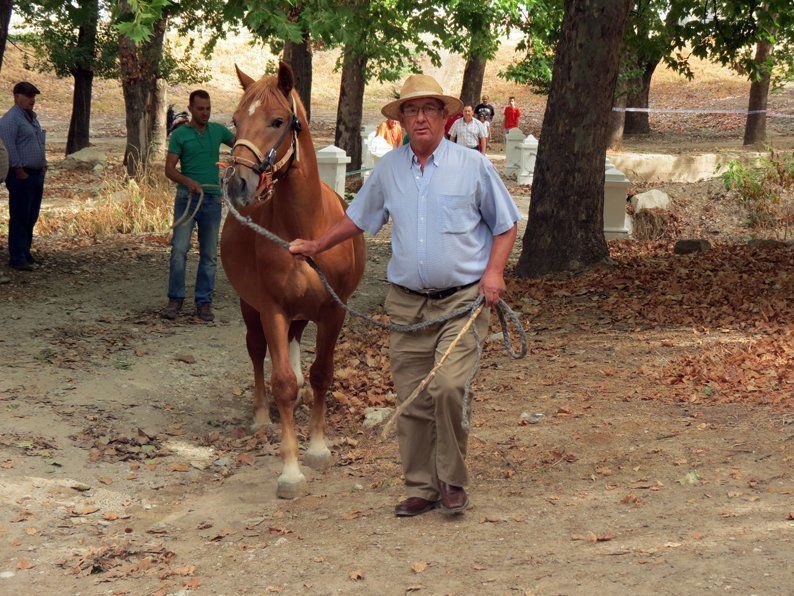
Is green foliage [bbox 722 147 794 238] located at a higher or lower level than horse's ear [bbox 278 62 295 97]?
lower

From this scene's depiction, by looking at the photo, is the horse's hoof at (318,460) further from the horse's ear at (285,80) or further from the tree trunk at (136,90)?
the tree trunk at (136,90)

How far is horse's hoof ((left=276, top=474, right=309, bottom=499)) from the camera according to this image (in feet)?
20.8

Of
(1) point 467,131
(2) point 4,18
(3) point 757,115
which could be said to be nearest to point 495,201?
(2) point 4,18

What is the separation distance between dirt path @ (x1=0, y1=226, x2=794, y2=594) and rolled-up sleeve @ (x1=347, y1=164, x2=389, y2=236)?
5.32 ft

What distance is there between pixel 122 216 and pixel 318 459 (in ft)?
31.3

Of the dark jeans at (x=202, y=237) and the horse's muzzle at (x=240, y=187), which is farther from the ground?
the horse's muzzle at (x=240, y=187)

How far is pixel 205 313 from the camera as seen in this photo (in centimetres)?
1048

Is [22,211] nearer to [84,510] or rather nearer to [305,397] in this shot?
[305,397]

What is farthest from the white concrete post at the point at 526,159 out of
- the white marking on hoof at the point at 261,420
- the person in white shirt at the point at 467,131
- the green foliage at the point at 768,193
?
the white marking on hoof at the point at 261,420

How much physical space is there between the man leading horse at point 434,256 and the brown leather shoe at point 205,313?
498 centimetres

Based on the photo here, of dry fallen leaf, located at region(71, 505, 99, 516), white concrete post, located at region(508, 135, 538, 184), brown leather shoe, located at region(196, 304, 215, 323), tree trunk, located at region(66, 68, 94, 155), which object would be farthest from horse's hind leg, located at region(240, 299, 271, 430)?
tree trunk, located at region(66, 68, 94, 155)

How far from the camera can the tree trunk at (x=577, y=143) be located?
11.5 m

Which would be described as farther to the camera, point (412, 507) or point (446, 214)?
point (412, 507)

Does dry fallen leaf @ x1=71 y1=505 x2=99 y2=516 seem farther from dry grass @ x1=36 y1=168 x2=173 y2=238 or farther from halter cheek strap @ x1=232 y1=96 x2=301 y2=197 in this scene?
dry grass @ x1=36 y1=168 x2=173 y2=238
